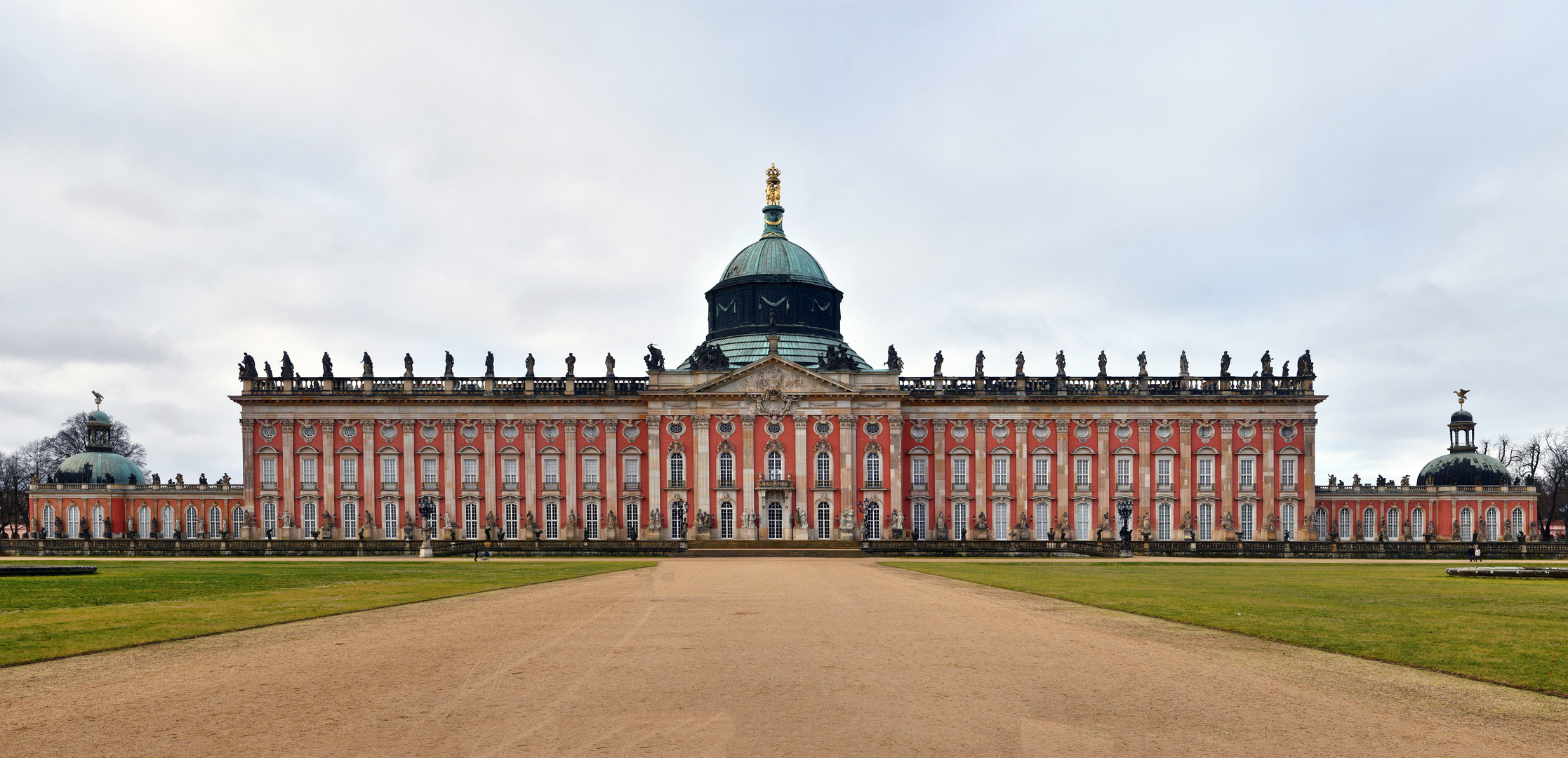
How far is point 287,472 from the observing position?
6800 centimetres

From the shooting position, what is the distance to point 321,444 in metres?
68.3

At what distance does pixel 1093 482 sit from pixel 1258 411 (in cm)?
1191

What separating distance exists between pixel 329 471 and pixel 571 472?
15609 millimetres

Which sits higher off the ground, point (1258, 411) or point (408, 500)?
point (1258, 411)

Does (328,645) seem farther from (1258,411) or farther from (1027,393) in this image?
(1258,411)

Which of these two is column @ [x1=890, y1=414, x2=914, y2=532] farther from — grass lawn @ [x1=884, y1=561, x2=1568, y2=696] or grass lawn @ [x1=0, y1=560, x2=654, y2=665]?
grass lawn @ [x1=0, y1=560, x2=654, y2=665]

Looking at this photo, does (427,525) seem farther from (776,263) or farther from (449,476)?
(776,263)

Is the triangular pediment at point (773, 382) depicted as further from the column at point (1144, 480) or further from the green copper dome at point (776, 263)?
the column at point (1144, 480)

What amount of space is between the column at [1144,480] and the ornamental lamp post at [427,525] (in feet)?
143

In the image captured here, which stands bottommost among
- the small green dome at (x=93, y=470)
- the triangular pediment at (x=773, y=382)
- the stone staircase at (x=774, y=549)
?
the stone staircase at (x=774, y=549)

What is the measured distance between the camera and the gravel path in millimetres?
9133

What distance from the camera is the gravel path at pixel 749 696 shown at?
913 centimetres

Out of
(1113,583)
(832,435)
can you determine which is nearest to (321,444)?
(832,435)

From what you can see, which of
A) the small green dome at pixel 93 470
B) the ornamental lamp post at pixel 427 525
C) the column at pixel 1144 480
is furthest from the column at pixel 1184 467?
the small green dome at pixel 93 470
